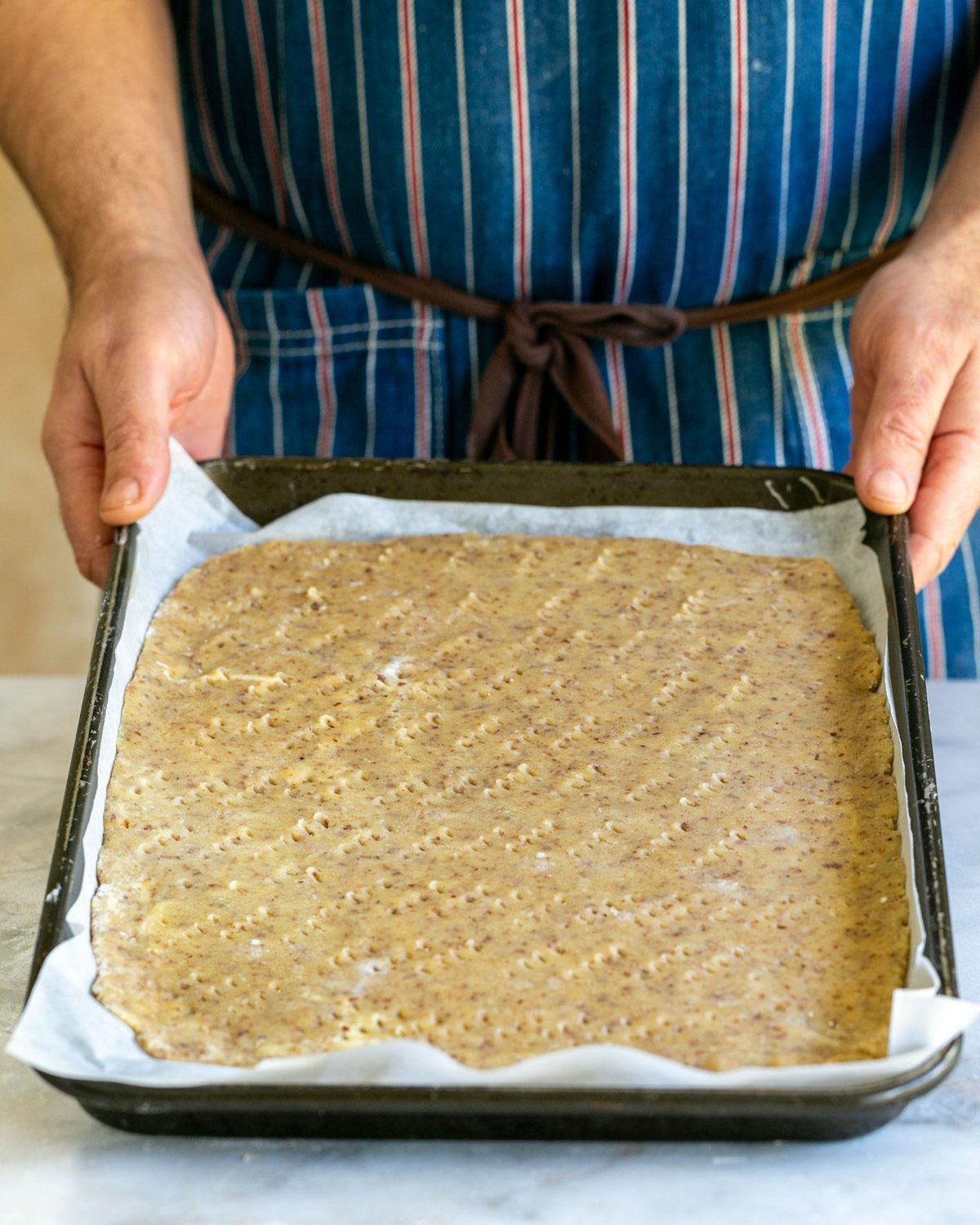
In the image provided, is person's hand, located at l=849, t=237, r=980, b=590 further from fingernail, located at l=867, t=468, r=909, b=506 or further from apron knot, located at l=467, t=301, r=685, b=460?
apron knot, located at l=467, t=301, r=685, b=460

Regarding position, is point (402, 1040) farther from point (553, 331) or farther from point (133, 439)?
point (553, 331)

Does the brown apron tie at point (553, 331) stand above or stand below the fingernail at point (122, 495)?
above

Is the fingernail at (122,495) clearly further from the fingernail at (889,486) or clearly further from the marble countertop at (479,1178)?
the fingernail at (889,486)

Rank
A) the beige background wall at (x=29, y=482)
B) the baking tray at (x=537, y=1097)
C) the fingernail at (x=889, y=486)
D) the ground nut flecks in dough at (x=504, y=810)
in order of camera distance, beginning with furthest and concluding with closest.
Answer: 1. the beige background wall at (x=29, y=482)
2. the fingernail at (x=889, y=486)
3. the ground nut flecks in dough at (x=504, y=810)
4. the baking tray at (x=537, y=1097)

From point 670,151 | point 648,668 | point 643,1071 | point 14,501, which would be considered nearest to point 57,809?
point 648,668

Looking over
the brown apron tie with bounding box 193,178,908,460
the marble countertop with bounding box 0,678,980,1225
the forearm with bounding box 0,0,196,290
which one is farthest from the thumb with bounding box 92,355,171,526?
the marble countertop with bounding box 0,678,980,1225

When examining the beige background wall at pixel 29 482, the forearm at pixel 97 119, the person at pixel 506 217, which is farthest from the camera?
the beige background wall at pixel 29 482

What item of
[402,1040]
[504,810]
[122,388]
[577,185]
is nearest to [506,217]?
[577,185]

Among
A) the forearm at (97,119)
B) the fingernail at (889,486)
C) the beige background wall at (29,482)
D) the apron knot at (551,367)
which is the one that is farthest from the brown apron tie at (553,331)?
the beige background wall at (29,482)
